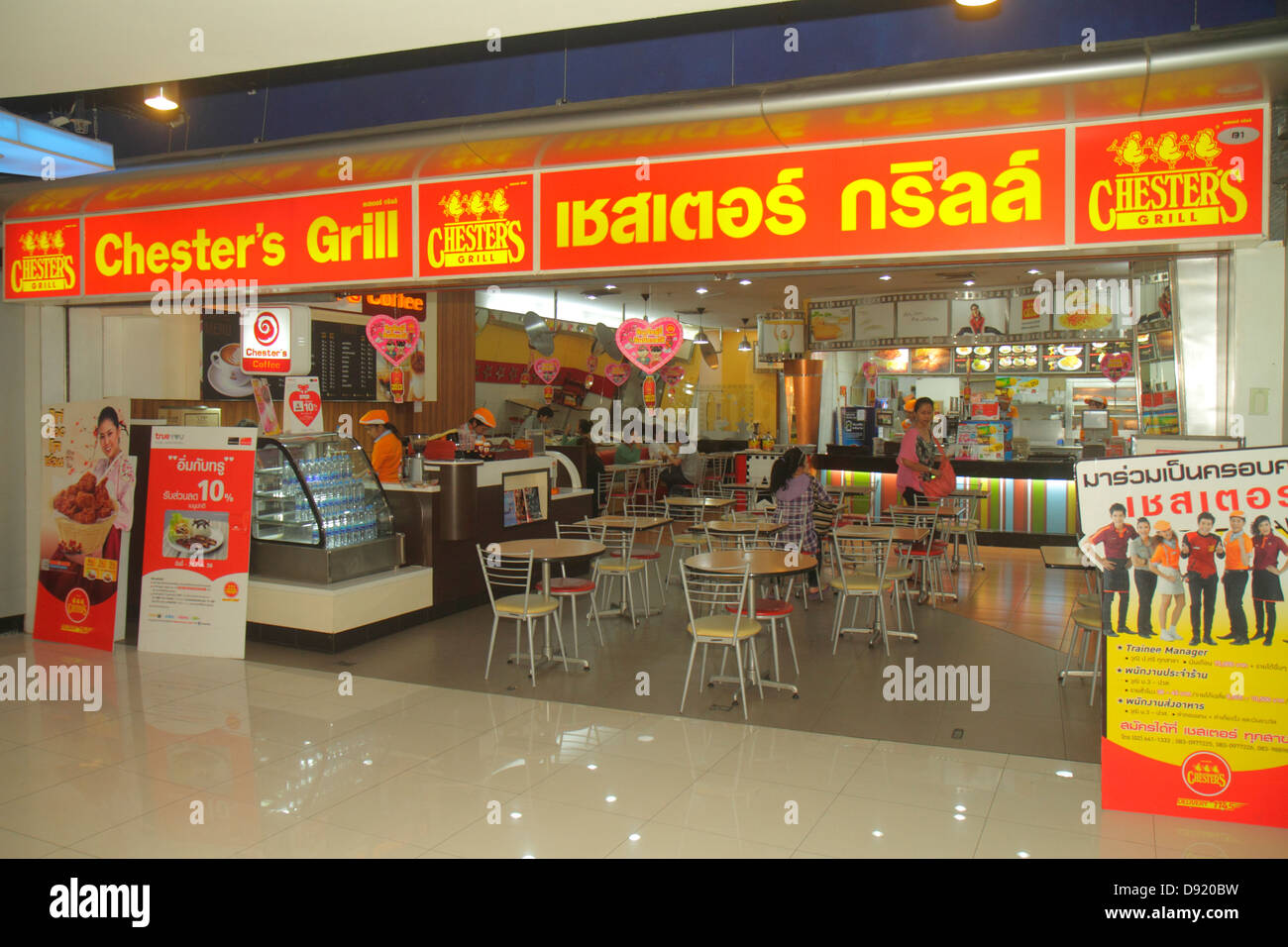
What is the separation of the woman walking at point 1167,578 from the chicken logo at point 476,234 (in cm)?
286

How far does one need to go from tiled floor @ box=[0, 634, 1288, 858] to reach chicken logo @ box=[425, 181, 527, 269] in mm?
2280

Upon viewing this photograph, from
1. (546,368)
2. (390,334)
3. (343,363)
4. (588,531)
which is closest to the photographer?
(588,531)

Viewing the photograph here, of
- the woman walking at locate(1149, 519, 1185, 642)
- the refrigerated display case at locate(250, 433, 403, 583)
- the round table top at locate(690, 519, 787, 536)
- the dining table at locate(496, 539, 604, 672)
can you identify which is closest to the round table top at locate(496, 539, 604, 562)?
the dining table at locate(496, 539, 604, 672)

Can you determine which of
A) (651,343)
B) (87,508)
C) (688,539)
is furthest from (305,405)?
(651,343)

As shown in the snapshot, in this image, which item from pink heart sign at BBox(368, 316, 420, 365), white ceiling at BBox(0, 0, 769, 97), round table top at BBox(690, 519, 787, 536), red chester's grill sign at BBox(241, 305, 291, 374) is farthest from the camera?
pink heart sign at BBox(368, 316, 420, 365)

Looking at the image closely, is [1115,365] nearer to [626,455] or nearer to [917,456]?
[917,456]

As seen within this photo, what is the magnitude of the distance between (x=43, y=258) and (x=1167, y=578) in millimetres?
5975

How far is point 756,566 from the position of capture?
16.6 ft

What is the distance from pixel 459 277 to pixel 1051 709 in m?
3.75

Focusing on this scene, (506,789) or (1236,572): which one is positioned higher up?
(1236,572)

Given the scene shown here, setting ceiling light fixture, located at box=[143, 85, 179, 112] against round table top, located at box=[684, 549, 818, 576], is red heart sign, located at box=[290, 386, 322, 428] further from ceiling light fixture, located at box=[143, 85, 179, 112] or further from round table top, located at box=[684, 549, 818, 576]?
round table top, located at box=[684, 549, 818, 576]

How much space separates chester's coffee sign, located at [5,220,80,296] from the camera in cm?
510

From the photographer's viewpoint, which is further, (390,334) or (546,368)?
(546,368)
